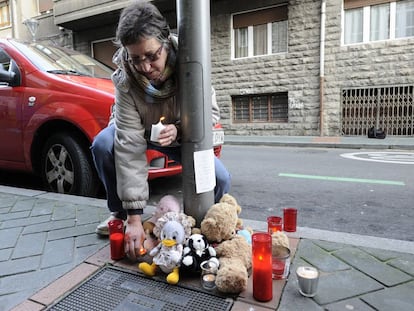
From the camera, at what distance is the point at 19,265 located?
1.91 m

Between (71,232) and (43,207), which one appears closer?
(71,232)

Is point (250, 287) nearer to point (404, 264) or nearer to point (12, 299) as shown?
point (404, 264)

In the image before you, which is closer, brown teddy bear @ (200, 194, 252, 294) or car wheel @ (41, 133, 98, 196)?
brown teddy bear @ (200, 194, 252, 294)

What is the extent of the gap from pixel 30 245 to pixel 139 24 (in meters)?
1.54

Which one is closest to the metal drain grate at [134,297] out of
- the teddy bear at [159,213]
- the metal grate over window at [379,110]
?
the teddy bear at [159,213]

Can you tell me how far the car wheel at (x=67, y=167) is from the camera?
3109 millimetres

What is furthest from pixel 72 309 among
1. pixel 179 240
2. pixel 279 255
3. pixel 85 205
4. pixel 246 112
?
pixel 246 112

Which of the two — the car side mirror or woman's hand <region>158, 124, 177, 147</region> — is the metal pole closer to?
woman's hand <region>158, 124, 177, 147</region>

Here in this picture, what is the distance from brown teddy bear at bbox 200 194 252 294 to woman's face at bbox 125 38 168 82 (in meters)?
0.84

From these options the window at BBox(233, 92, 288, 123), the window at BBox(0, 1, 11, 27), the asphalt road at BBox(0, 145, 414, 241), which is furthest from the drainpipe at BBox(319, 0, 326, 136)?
the window at BBox(0, 1, 11, 27)

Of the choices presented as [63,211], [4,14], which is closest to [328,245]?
[63,211]

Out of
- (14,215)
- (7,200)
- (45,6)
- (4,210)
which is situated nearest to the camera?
(14,215)

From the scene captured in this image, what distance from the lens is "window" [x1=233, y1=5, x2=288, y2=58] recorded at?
10.9 m

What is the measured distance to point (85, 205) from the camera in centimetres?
287
